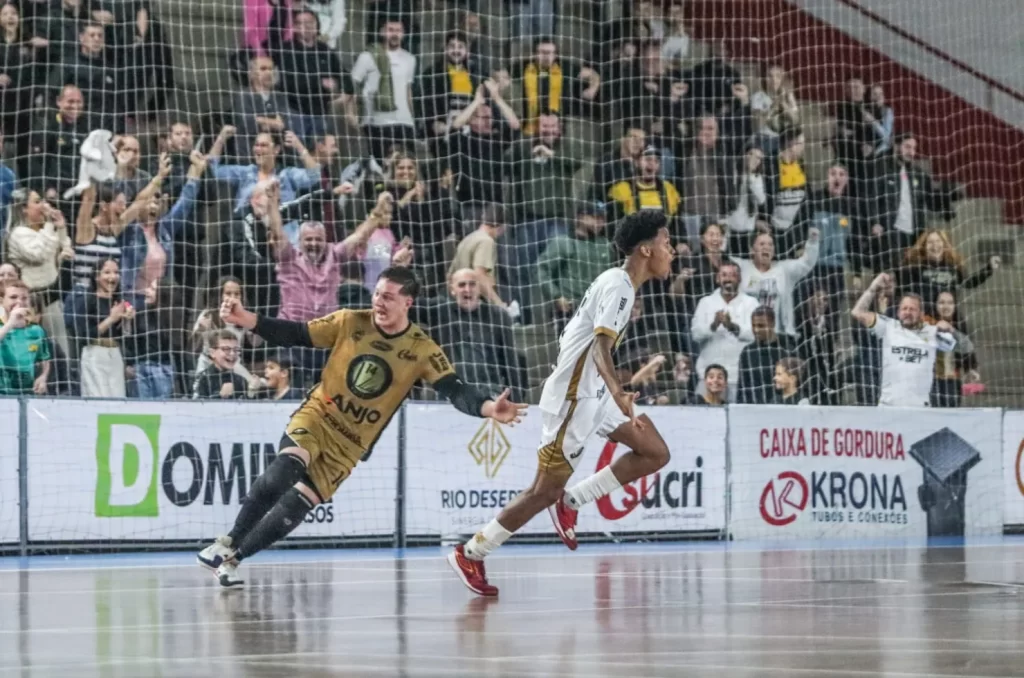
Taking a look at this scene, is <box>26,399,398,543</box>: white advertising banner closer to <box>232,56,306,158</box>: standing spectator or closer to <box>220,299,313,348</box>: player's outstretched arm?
<box>232,56,306,158</box>: standing spectator

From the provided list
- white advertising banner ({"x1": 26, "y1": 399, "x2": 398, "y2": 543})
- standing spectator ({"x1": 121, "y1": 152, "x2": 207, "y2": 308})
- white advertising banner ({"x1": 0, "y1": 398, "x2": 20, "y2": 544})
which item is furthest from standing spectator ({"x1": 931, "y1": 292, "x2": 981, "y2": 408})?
white advertising banner ({"x1": 0, "y1": 398, "x2": 20, "y2": 544})

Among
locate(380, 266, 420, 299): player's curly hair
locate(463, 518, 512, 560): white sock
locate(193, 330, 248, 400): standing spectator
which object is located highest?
locate(380, 266, 420, 299): player's curly hair

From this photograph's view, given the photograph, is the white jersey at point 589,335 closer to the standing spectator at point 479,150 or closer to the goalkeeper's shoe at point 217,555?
the goalkeeper's shoe at point 217,555

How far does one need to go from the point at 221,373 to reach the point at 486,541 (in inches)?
265

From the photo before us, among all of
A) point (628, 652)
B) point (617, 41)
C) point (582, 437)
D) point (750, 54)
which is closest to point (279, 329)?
point (582, 437)

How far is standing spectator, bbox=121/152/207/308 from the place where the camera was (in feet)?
56.3

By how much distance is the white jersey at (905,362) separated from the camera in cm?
1948

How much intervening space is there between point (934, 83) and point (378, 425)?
50.1 feet

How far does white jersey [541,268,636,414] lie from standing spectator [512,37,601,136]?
9882 mm

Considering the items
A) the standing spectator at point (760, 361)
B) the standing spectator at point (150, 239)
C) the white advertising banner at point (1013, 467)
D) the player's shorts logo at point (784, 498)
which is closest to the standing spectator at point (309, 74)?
the standing spectator at point (150, 239)

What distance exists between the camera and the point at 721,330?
19219mm

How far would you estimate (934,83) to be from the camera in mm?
24328

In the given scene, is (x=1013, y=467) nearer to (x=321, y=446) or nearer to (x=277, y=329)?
(x=321, y=446)

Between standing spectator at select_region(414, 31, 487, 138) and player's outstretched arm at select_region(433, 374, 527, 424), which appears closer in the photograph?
player's outstretched arm at select_region(433, 374, 527, 424)
